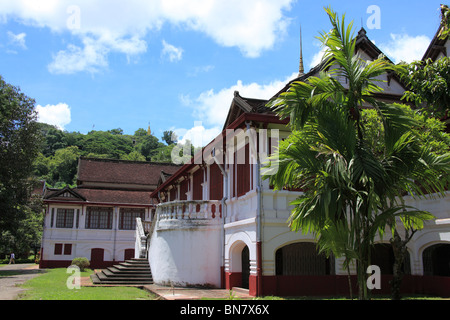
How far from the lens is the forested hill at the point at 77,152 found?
92875 millimetres

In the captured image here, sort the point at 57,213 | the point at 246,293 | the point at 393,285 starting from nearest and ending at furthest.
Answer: the point at 393,285, the point at 246,293, the point at 57,213

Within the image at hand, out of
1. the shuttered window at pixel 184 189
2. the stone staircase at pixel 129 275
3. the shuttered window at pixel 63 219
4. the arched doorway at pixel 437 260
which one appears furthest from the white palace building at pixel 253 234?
the shuttered window at pixel 63 219

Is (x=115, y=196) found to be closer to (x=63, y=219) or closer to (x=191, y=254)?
(x=63, y=219)

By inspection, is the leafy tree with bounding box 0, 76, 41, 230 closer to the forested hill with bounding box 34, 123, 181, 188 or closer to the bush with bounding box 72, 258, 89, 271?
the bush with bounding box 72, 258, 89, 271

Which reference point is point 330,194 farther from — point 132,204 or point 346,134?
point 132,204

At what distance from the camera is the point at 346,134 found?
790 cm

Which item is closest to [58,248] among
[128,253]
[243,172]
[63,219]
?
[63,219]

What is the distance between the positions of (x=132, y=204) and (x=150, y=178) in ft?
26.5

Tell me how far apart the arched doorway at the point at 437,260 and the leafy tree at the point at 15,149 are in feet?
71.5

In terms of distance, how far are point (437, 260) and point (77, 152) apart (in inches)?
Answer: 3885

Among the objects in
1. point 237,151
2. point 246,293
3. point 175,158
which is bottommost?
point 246,293

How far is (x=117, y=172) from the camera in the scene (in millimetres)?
41938

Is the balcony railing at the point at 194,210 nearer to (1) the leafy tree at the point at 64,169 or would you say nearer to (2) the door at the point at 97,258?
(2) the door at the point at 97,258
